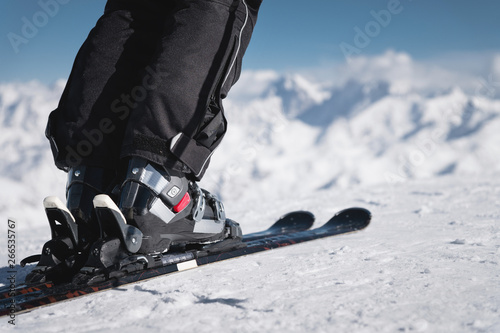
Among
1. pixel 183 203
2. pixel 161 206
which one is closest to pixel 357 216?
pixel 183 203

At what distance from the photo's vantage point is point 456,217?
2381 millimetres

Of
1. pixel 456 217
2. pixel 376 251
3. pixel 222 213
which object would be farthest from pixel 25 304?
pixel 456 217

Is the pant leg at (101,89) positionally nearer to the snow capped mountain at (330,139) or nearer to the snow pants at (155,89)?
the snow pants at (155,89)

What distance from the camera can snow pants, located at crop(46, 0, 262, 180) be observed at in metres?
1.23

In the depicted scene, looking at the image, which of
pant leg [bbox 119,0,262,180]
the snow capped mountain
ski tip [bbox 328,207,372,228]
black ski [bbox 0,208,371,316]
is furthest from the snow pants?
the snow capped mountain

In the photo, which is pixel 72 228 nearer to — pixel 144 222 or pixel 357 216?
pixel 144 222

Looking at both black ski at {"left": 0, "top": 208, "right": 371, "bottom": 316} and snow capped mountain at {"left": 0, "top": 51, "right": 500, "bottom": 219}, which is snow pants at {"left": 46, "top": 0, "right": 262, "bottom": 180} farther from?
snow capped mountain at {"left": 0, "top": 51, "right": 500, "bottom": 219}

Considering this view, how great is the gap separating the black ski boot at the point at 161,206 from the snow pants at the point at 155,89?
5 centimetres

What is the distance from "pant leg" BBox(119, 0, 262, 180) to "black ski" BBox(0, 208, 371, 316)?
29 cm

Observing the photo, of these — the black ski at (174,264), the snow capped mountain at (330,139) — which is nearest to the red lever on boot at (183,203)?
the black ski at (174,264)

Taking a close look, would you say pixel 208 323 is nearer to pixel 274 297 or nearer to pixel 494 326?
pixel 274 297

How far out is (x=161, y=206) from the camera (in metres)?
1.28

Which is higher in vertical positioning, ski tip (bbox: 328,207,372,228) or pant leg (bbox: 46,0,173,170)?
pant leg (bbox: 46,0,173,170)

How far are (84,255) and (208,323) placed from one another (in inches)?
23.0
